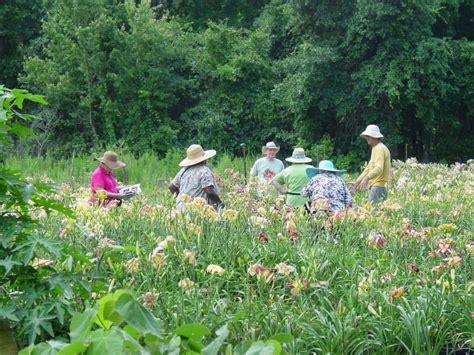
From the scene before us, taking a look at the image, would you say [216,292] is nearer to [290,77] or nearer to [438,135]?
[290,77]

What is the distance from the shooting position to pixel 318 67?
66.7 feet

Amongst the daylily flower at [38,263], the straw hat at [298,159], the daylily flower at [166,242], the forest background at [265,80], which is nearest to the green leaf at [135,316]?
the daylily flower at [38,263]

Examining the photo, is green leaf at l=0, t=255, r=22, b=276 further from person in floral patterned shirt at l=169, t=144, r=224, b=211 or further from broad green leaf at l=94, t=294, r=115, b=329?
person in floral patterned shirt at l=169, t=144, r=224, b=211

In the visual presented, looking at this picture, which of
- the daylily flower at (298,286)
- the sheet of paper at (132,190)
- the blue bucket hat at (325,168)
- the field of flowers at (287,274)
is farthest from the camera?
the blue bucket hat at (325,168)

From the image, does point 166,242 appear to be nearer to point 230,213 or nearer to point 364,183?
point 230,213

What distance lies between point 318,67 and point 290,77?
1429mm

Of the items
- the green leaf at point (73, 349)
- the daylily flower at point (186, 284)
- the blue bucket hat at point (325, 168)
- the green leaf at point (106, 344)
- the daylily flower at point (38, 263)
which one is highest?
the green leaf at point (106, 344)

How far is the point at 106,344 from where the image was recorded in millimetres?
1455

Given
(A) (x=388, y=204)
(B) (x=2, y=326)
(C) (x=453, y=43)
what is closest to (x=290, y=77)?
(C) (x=453, y=43)

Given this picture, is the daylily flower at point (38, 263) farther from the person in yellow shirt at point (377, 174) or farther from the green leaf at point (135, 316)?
the person in yellow shirt at point (377, 174)

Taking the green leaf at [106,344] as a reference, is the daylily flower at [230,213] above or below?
below

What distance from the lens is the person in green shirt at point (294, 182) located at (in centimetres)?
830

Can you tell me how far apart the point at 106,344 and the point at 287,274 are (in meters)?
2.42

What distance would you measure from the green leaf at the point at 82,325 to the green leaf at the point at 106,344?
0.05 meters
